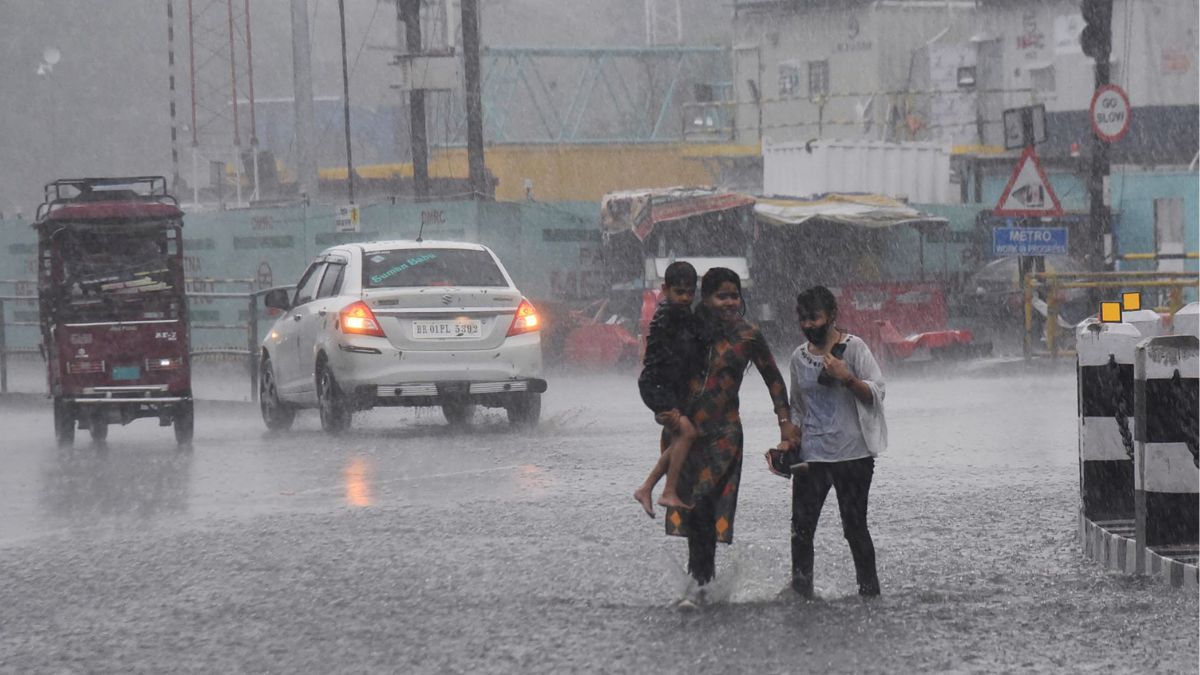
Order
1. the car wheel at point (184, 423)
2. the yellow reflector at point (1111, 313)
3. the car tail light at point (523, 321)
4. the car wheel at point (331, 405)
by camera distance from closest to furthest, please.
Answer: the yellow reflector at point (1111, 313), the car wheel at point (331, 405), the car tail light at point (523, 321), the car wheel at point (184, 423)

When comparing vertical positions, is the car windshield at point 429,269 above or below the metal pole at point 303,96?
below

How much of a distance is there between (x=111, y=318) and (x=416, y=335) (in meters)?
2.55

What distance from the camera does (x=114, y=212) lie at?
672 inches

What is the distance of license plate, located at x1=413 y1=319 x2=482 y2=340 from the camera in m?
16.2

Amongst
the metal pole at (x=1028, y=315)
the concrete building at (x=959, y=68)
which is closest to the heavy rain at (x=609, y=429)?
the metal pole at (x=1028, y=315)

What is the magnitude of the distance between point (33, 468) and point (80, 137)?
3363 inches

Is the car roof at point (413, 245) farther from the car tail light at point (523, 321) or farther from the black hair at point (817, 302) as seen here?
the black hair at point (817, 302)

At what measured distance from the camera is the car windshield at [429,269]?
16.6m

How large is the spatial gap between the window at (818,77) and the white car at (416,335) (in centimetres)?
4561

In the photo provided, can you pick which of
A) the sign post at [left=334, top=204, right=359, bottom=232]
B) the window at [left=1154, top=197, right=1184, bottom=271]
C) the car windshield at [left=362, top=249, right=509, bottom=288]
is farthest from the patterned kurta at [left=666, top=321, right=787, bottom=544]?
the window at [left=1154, top=197, right=1184, bottom=271]

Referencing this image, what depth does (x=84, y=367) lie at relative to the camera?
16391 millimetres

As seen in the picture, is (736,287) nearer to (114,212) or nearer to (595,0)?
(114,212)

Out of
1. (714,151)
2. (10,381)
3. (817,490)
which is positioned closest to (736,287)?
(817,490)

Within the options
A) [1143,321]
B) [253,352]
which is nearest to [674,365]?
[1143,321]
